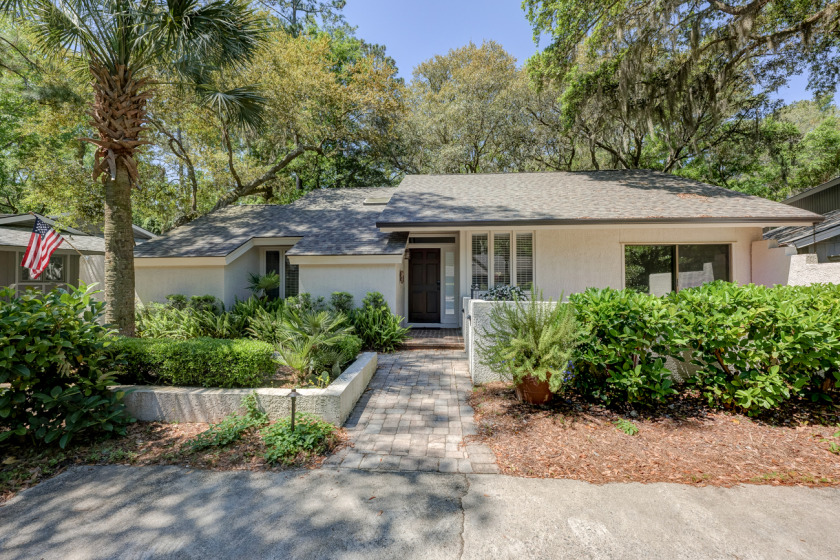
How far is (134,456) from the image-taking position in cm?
350

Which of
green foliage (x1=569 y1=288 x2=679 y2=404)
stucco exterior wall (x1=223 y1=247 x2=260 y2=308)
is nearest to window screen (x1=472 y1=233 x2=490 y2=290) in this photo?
green foliage (x1=569 y1=288 x2=679 y2=404)

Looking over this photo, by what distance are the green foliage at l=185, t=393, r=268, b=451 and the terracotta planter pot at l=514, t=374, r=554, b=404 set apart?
118 inches

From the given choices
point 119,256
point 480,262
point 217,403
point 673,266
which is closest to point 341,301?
point 480,262

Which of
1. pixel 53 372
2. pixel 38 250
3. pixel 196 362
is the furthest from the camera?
→ pixel 38 250

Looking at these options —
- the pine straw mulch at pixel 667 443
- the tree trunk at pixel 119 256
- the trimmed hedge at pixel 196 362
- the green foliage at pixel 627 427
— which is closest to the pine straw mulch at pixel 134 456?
the trimmed hedge at pixel 196 362

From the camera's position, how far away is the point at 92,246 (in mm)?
12461

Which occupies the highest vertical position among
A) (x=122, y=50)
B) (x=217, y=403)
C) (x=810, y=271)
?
(x=122, y=50)

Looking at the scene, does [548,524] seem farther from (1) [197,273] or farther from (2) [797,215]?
(1) [197,273]

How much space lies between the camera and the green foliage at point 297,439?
3395mm

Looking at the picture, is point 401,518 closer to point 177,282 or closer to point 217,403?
point 217,403

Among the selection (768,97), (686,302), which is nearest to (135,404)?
(686,302)

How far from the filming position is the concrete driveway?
2326 millimetres

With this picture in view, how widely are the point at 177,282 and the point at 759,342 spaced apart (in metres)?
11.6

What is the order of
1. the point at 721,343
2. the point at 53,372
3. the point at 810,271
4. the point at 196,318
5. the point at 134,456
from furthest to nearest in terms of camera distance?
1. the point at 196,318
2. the point at 810,271
3. the point at 721,343
4. the point at 53,372
5. the point at 134,456
